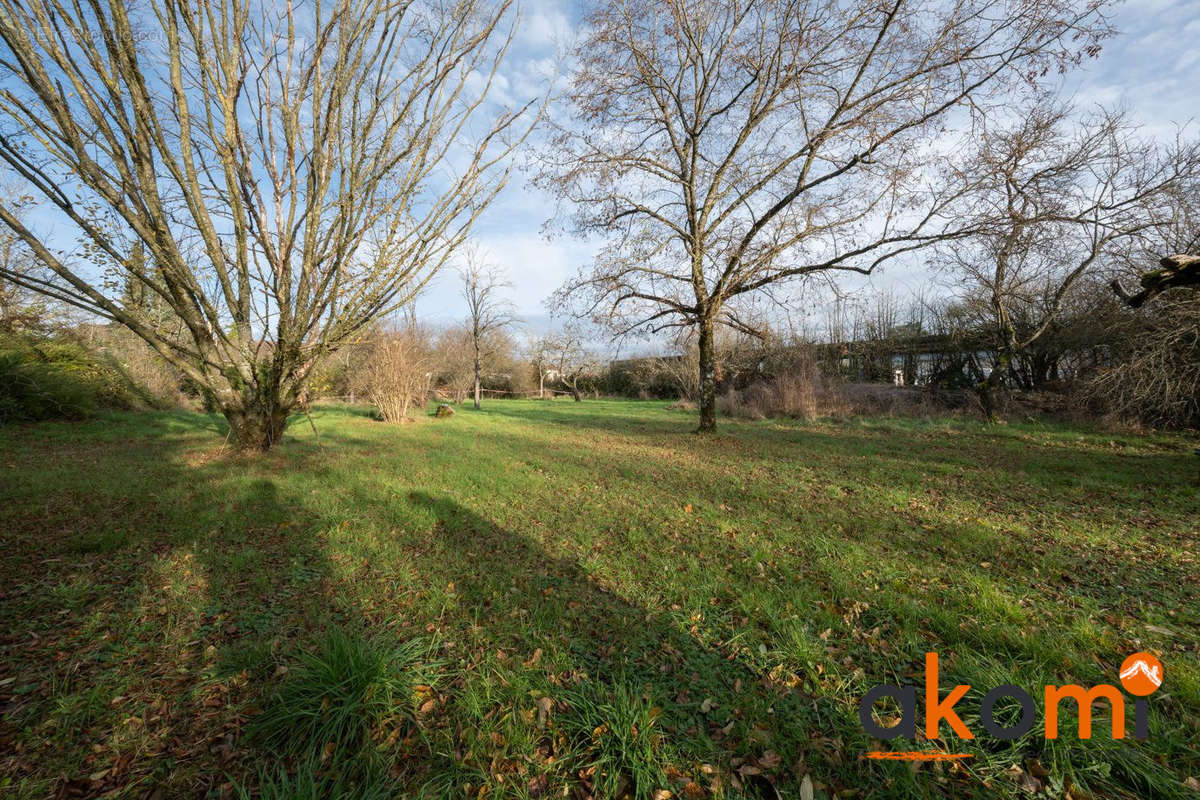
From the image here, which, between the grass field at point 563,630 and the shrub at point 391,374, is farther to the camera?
the shrub at point 391,374

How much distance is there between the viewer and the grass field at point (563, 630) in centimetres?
175

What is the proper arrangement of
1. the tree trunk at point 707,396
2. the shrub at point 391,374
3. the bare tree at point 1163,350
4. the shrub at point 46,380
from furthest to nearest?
1. the shrub at point 391,374
2. the tree trunk at point 707,396
3. the shrub at point 46,380
4. the bare tree at point 1163,350

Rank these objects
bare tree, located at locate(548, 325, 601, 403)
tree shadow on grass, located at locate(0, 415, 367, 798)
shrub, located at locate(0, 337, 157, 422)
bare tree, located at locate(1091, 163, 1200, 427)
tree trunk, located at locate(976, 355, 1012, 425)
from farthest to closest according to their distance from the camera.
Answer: bare tree, located at locate(548, 325, 601, 403) → tree trunk, located at locate(976, 355, 1012, 425) → shrub, located at locate(0, 337, 157, 422) → bare tree, located at locate(1091, 163, 1200, 427) → tree shadow on grass, located at locate(0, 415, 367, 798)

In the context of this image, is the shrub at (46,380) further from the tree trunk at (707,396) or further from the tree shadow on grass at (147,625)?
the tree trunk at (707,396)

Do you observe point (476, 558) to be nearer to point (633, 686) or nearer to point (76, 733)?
point (633, 686)

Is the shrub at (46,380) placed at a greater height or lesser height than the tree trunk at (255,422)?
greater

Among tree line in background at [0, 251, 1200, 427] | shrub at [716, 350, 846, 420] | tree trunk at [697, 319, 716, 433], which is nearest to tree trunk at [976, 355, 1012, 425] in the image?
tree line in background at [0, 251, 1200, 427]

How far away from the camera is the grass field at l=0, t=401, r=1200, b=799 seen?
1747 millimetres

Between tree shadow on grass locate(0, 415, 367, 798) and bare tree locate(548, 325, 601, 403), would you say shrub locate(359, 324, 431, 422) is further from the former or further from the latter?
bare tree locate(548, 325, 601, 403)

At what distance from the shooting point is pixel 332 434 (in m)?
11.2

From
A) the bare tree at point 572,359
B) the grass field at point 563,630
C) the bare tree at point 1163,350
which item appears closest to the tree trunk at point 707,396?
the grass field at point 563,630

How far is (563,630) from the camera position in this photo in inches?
108

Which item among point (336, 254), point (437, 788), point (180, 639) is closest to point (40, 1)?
point (336, 254)

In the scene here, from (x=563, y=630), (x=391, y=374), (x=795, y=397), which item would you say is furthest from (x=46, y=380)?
(x=795, y=397)
